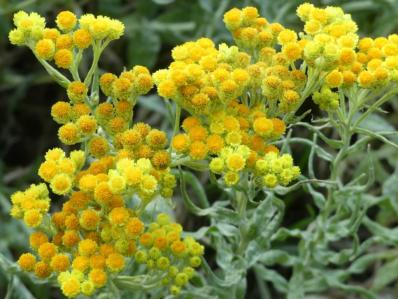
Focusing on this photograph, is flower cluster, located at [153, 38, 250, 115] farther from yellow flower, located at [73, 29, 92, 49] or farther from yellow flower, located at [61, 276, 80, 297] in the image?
yellow flower, located at [61, 276, 80, 297]

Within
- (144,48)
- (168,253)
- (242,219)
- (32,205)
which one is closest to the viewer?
(32,205)

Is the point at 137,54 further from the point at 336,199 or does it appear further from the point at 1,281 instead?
the point at 336,199

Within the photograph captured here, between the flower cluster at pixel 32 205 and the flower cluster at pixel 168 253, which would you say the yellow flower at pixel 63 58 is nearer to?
the flower cluster at pixel 32 205

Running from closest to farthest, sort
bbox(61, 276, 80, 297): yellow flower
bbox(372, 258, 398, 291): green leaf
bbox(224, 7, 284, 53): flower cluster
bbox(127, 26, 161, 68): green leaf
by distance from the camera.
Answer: bbox(61, 276, 80, 297): yellow flower, bbox(224, 7, 284, 53): flower cluster, bbox(372, 258, 398, 291): green leaf, bbox(127, 26, 161, 68): green leaf

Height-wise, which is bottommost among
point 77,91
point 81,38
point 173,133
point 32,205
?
point 32,205

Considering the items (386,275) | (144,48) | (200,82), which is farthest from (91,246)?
(144,48)

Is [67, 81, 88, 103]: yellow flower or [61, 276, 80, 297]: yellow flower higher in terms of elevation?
[67, 81, 88, 103]: yellow flower

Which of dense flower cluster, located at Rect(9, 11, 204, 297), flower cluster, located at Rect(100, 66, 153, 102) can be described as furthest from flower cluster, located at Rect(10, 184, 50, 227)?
flower cluster, located at Rect(100, 66, 153, 102)

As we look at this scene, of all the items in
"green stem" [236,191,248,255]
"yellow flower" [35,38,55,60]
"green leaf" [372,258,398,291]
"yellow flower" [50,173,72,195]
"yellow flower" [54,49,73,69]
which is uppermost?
"yellow flower" [35,38,55,60]

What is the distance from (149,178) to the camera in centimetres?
153

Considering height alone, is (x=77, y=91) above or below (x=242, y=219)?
above

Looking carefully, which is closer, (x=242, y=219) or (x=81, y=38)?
(x=81, y=38)

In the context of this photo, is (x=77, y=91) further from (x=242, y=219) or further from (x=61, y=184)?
(x=242, y=219)

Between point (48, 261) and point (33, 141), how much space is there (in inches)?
77.3
